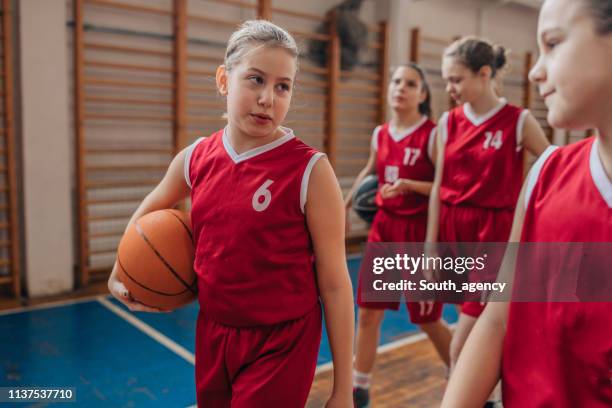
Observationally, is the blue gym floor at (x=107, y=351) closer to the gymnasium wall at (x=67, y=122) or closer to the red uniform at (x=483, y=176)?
the gymnasium wall at (x=67, y=122)

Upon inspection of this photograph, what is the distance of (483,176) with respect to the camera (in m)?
2.76

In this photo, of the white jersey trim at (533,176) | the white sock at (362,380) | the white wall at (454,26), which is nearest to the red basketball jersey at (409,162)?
the white sock at (362,380)

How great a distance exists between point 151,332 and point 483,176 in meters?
2.47

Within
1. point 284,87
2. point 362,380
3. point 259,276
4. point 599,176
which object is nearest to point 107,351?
point 362,380

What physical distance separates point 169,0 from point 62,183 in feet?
6.83

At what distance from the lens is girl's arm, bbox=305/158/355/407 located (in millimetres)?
1441

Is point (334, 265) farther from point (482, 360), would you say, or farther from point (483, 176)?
point (483, 176)

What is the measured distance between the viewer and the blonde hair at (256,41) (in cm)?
145

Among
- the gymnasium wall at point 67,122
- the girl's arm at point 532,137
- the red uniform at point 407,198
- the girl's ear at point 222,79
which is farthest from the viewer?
the gymnasium wall at point 67,122

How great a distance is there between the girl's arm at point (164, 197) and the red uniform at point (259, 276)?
0.18 m

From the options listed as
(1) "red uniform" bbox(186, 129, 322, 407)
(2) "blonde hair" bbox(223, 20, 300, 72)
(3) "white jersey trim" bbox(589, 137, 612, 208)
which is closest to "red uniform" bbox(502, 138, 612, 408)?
(3) "white jersey trim" bbox(589, 137, 612, 208)

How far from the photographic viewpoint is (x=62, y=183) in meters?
4.71

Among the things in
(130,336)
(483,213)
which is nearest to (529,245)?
(483,213)

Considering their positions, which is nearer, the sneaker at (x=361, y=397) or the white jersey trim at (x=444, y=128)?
the sneaker at (x=361, y=397)
